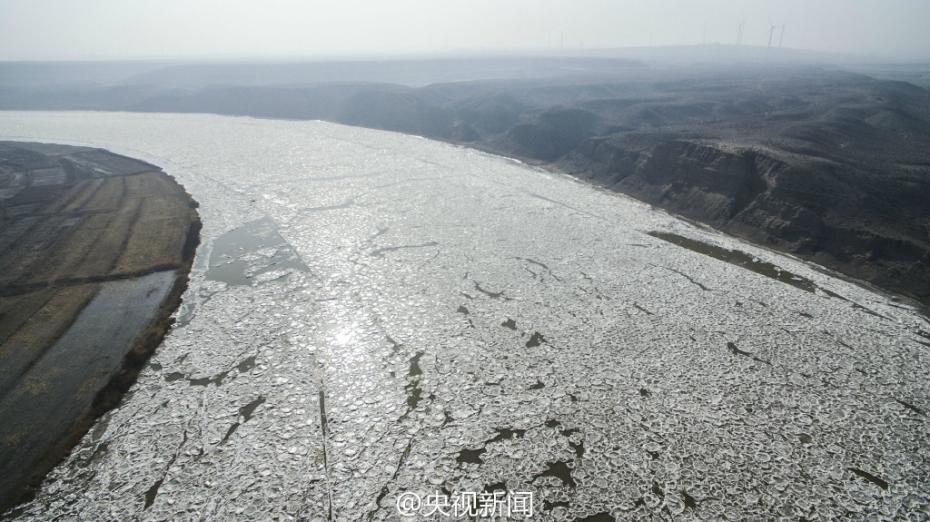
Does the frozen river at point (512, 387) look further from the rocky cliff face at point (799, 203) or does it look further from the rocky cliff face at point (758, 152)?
the rocky cliff face at point (758, 152)

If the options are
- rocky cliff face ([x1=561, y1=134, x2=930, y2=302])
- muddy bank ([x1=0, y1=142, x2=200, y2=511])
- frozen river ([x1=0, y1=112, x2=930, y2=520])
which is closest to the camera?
frozen river ([x1=0, y1=112, x2=930, y2=520])

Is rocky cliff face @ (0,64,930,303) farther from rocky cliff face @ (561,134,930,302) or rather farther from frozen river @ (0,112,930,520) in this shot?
frozen river @ (0,112,930,520)

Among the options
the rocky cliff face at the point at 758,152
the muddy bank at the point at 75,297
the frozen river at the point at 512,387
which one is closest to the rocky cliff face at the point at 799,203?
the rocky cliff face at the point at 758,152

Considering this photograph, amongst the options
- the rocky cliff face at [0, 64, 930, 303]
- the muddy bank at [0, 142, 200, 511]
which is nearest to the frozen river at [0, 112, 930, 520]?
the muddy bank at [0, 142, 200, 511]

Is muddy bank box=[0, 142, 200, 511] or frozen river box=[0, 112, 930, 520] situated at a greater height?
muddy bank box=[0, 142, 200, 511]

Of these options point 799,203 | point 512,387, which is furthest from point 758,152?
point 512,387

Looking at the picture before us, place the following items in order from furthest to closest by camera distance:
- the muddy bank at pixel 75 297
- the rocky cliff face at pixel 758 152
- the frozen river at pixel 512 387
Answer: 1. the rocky cliff face at pixel 758 152
2. the muddy bank at pixel 75 297
3. the frozen river at pixel 512 387

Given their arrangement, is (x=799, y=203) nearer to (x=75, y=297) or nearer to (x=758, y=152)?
(x=758, y=152)
